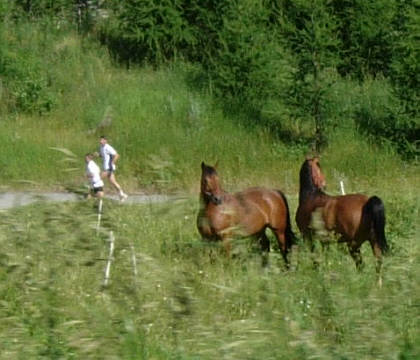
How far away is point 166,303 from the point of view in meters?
5.42

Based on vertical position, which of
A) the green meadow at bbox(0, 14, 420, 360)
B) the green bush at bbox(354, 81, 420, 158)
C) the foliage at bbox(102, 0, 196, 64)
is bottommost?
the green bush at bbox(354, 81, 420, 158)

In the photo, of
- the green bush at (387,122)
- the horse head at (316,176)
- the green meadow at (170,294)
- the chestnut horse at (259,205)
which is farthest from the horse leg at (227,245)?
the green bush at (387,122)

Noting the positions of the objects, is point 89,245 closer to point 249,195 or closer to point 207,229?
point 207,229

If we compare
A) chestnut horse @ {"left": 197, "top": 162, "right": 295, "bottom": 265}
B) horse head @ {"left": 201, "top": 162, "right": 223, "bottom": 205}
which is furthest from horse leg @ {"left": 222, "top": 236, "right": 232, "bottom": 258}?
horse head @ {"left": 201, "top": 162, "right": 223, "bottom": 205}

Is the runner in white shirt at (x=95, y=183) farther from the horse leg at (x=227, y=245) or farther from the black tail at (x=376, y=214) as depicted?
the black tail at (x=376, y=214)

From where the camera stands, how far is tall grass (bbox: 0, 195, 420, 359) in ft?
17.1

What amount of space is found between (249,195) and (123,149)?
14.2 metres

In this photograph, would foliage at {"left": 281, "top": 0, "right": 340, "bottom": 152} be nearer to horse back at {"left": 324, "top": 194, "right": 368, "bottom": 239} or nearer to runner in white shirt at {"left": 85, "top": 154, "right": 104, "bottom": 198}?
runner in white shirt at {"left": 85, "top": 154, "right": 104, "bottom": 198}

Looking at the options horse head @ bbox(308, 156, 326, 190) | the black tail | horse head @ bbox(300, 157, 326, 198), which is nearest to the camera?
the black tail

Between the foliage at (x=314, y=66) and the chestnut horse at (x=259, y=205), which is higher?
the chestnut horse at (x=259, y=205)

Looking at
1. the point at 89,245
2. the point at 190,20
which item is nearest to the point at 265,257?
the point at 89,245

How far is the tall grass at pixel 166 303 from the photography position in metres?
5.22

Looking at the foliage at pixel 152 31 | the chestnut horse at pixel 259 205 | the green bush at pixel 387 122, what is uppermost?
the chestnut horse at pixel 259 205

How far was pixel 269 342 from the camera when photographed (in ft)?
17.1
